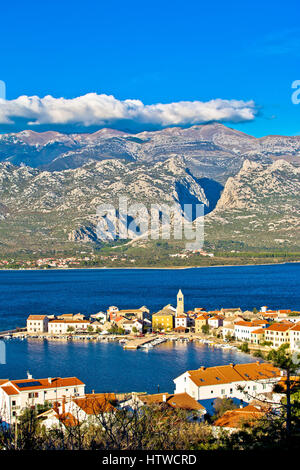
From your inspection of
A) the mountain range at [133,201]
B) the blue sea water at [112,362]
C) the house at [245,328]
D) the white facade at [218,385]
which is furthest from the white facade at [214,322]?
the mountain range at [133,201]

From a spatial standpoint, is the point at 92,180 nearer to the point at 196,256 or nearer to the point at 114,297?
the point at 196,256

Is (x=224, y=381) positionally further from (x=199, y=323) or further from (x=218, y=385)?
(x=199, y=323)

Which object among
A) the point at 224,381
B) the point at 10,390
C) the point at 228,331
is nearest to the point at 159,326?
the point at 228,331

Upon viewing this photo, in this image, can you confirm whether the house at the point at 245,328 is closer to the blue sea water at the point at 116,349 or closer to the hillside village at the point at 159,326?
the hillside village at the point at 159,326

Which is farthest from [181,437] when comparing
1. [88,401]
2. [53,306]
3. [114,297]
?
[114,297]

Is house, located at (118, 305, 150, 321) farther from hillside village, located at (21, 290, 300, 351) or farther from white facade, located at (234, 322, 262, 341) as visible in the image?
white facade, located at (234, 322, 262, 341)

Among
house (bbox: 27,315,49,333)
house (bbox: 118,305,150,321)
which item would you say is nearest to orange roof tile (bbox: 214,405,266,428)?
house (bbox: 27,315,49,333)
